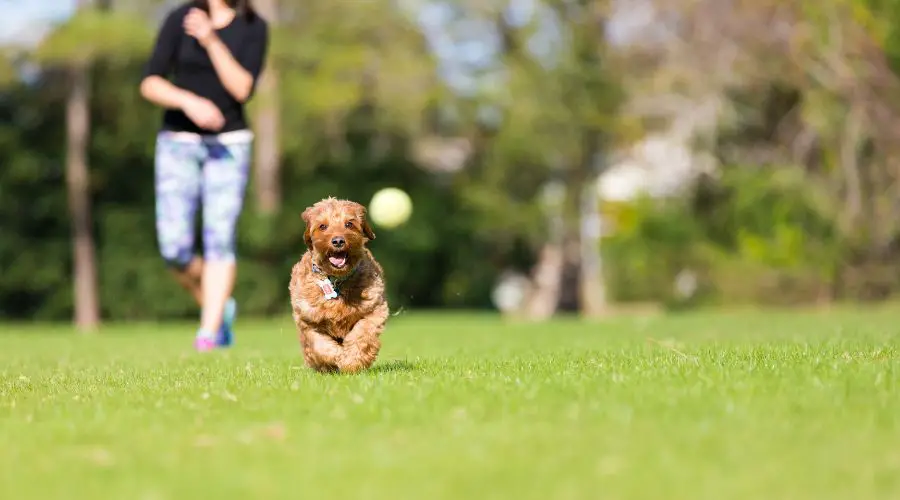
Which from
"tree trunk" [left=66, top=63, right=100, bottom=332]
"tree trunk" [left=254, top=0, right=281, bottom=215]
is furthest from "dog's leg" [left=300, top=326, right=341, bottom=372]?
"tree trunk" [left=254, top=0, right=281, bottom=215]

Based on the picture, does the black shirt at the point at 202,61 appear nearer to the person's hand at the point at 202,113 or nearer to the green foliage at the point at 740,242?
the person's hand at the point at 202,113

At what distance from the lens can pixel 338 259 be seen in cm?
631

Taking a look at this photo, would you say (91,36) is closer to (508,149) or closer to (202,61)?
(508,149)

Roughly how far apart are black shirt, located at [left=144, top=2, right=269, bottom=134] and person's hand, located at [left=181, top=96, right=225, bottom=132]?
0.21m

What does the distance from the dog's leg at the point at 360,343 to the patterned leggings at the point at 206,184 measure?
9.77ft

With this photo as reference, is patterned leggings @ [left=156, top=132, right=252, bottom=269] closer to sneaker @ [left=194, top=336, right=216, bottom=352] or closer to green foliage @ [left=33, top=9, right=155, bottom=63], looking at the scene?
sneaker @ [left=194, top=336, right=216, bottom=352]

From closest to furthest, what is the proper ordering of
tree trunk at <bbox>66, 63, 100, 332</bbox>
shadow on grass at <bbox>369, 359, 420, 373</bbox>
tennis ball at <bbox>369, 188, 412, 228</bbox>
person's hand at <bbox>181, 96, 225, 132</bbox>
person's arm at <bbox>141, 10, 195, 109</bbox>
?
shadow on grass at <bbox>369, 359, 420, 373</bbox> → person's hand at <bbox>181, 96, 225, 132</bbox> → person's arm at <bbox>141, 10, 195, 109</bbox> → tennis ball at <bbox>369, 188, 412, 228</bbox> → tree trunk at <bbox>66, 63, 100, 332</bbox>

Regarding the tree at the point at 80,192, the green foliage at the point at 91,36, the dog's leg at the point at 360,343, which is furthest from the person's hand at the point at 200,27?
the tree at the point at 80,192

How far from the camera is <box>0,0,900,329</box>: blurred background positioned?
853 inches

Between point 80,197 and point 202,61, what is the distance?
1261cm

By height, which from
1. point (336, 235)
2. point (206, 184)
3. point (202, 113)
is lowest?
point (336, 235)

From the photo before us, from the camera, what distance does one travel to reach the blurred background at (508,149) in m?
21.7

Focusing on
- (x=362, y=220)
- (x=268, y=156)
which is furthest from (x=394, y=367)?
(x=268, y=156)

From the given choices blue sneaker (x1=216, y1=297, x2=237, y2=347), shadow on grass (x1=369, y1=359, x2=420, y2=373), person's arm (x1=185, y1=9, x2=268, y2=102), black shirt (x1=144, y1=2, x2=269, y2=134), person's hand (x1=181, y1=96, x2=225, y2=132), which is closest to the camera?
shadow on grass (x1=369, y1=359, x2=420, y2=373)
